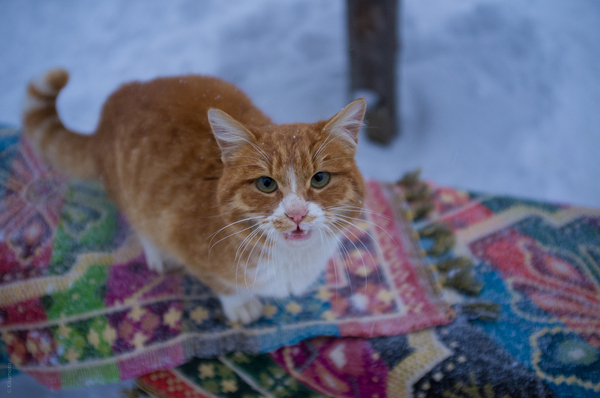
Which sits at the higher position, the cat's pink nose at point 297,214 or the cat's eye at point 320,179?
the cat's eye at point 320,179

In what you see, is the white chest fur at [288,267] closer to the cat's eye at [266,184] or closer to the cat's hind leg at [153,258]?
the cat's eye at [266,184]

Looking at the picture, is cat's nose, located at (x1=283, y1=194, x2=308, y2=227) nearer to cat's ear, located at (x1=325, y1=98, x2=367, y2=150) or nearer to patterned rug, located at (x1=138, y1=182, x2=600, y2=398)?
cat's ear, located at (x1=325, y1=98, x2=367, y2=150)

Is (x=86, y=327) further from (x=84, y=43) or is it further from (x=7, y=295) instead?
(x=84, y=43)

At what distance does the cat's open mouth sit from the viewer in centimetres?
81

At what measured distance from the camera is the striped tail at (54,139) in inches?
51.5

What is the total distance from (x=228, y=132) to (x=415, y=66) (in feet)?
5.44

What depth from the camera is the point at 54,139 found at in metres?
1.34

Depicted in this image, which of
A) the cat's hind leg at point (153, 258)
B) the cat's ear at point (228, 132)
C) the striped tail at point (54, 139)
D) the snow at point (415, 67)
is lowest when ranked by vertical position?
the cat's hind leg at point (153, 258)

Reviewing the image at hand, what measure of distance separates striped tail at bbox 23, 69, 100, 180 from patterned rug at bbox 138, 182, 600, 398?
76cm

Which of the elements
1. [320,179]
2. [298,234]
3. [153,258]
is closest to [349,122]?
[320,179]

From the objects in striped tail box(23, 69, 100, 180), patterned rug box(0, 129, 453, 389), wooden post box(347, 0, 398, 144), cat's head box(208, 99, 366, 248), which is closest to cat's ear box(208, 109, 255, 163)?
cat's head box(208, 99, 366, 248)

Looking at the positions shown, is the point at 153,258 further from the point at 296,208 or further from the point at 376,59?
the point at 376,59

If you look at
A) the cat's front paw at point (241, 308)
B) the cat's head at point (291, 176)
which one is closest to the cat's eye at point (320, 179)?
the cat's head at point (291, 176)

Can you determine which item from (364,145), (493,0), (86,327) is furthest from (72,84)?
→ (493,0)
